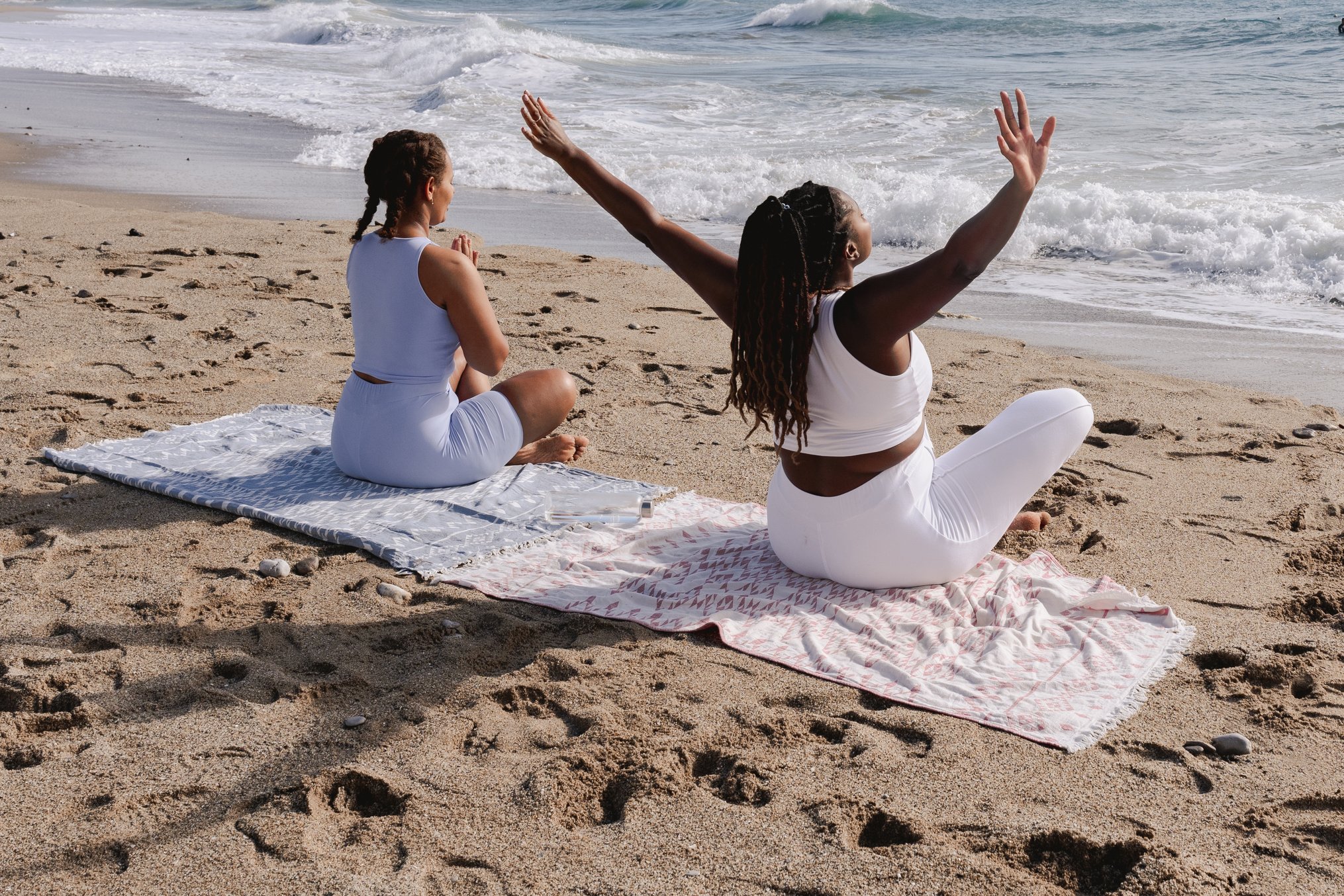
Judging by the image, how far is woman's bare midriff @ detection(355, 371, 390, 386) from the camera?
418cm

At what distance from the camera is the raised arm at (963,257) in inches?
102

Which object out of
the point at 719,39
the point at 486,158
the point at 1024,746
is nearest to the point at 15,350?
the point at 1024,746

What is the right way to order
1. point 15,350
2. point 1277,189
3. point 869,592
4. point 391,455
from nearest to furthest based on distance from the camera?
point 869,592, point 391,455, point 15,350, point 1277,189

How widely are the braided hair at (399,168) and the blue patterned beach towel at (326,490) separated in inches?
36.9

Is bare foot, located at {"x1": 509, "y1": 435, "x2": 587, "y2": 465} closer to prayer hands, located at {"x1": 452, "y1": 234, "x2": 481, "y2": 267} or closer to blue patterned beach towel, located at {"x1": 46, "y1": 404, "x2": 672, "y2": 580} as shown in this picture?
blue patterned beach towel, located at {"x1": 46, "y1": 404, "x2": 672, "y2": 580}

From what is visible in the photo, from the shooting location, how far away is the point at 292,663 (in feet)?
10.2

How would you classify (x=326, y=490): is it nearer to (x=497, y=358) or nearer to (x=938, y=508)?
(x=497, y=358)

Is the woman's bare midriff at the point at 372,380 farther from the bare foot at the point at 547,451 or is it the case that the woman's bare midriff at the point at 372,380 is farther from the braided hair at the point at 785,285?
the braided hair at the point at 785,285

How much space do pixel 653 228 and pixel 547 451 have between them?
155cm

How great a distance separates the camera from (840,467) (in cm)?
330

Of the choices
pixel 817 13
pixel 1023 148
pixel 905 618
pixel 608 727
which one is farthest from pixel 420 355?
pixel 817 13

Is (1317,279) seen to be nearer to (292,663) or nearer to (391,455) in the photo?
(391,455)

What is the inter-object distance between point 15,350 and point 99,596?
277 cm

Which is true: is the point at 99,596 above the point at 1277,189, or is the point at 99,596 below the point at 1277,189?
below
